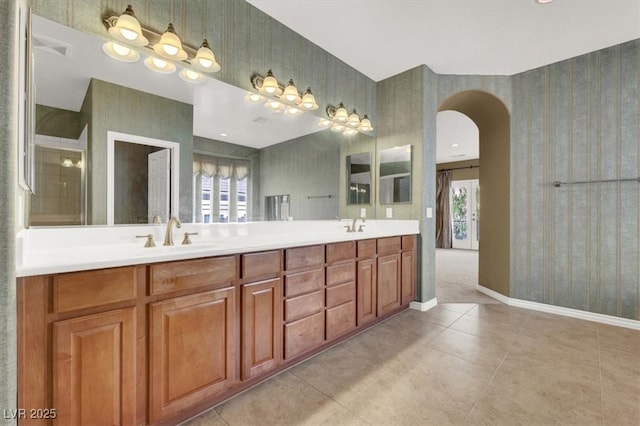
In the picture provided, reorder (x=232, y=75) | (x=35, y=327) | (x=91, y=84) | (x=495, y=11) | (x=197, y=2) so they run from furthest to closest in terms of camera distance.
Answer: (x=495, y=11), (x=232, y=75), (x=197, y=2), (x=91, y=84), (x=35, y=327)

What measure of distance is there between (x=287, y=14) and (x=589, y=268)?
3660 millimetres

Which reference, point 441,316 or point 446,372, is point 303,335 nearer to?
point 446,372

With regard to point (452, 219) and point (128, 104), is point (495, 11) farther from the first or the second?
point (452, 219)

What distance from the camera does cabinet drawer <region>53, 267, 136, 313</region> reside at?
995 mm

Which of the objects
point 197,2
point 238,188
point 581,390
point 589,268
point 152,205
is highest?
point 197,2

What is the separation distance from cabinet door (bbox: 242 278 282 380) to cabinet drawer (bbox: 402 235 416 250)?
5.28 ft

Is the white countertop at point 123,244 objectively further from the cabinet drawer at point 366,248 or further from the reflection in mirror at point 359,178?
the reflection in mirror at point 359,178

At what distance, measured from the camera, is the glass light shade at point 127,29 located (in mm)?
1454

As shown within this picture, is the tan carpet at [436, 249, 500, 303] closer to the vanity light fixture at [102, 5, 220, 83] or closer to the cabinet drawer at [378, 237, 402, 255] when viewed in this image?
the cabinet drawer at [378, 237, 402, 255]

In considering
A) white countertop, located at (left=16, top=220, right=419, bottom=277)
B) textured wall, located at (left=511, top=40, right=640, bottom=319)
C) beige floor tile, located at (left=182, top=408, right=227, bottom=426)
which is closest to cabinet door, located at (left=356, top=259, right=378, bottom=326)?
white countertop, located at (left=16, top=220, right=419, bottom=277)

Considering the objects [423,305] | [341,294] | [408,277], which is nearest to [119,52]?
[341,294]

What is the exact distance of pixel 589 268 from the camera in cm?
275

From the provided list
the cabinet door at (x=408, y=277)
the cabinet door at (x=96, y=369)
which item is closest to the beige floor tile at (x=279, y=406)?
the cabinet door at (x=96, y=369)

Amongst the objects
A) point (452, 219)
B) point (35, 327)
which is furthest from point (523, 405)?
point (452, 219)
